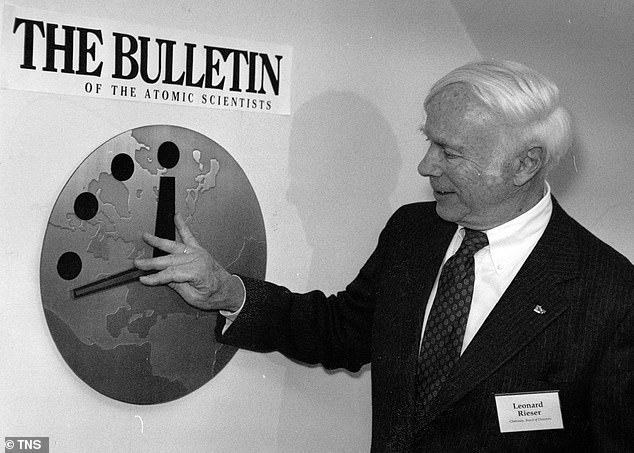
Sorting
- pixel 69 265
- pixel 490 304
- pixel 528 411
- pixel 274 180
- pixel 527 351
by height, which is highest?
pixel 274 180

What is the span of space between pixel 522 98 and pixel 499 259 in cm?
35

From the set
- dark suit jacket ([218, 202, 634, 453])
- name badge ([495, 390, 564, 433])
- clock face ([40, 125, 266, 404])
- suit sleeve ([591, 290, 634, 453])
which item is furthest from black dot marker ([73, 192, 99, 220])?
suit sleeve ([591, 290, 634, 453])

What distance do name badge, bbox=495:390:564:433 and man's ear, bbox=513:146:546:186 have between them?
45cm

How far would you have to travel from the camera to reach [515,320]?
5.83 feet

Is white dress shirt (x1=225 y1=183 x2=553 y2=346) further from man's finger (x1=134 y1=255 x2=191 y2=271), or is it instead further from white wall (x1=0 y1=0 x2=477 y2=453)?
man's finger (x1=134 y1=255 x2=191 y2=271)

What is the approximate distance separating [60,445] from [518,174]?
112cm

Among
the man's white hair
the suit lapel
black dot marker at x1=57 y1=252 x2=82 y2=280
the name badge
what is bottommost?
the name badge

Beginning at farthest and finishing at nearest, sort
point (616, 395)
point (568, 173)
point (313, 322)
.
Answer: point (568, 173), point (313, 322), point (616, 395)

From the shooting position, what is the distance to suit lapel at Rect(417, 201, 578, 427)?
1760mm

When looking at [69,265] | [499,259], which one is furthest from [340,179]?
[69,265]

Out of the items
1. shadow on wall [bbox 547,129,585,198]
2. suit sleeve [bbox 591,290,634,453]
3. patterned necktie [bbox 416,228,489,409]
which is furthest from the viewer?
shadow on wall [bbox 547,129,585,198]

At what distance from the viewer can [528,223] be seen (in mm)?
1875

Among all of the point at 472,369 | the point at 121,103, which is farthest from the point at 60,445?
the point at 472,369

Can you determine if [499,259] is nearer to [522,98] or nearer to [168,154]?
[522,98]
